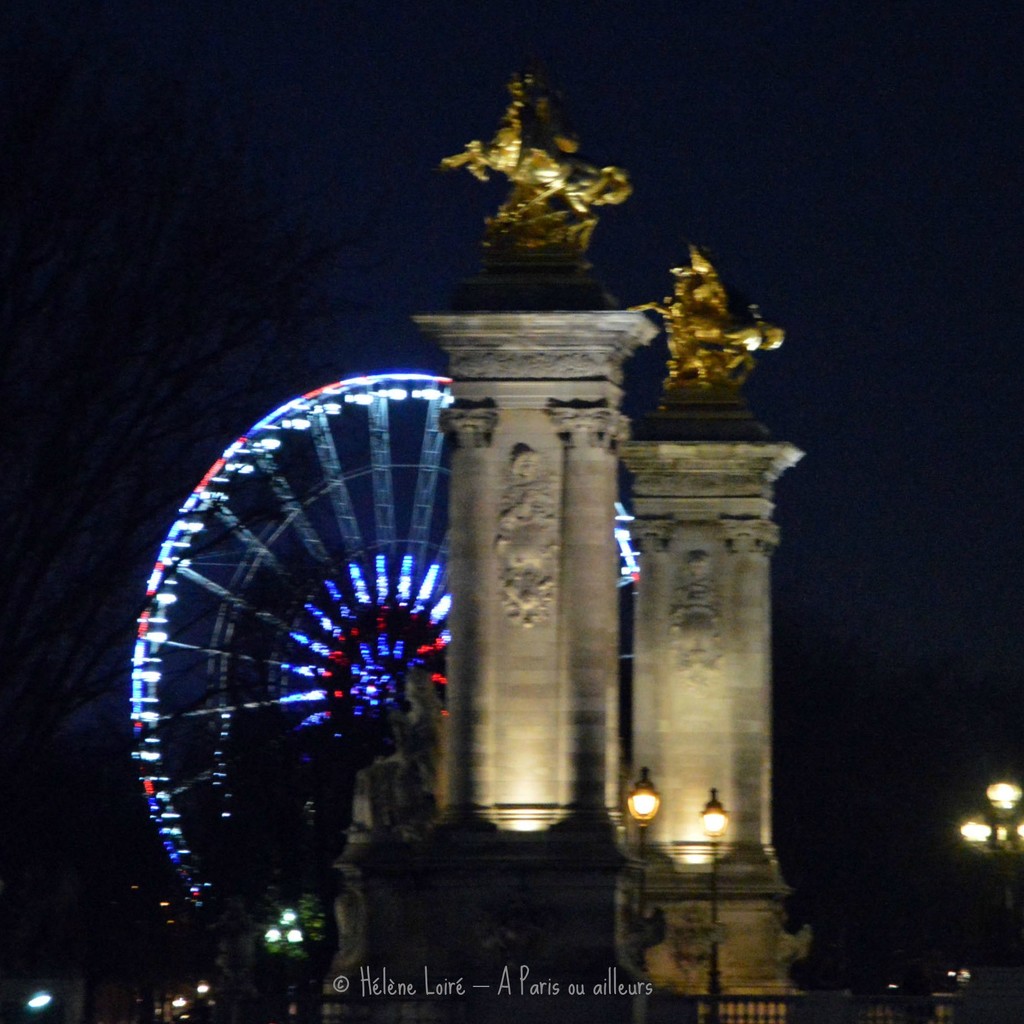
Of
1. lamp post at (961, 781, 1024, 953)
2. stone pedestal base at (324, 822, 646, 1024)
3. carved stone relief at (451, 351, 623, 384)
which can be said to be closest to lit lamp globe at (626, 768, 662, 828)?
stone pedestal base at (324, 822, 646, 1024)

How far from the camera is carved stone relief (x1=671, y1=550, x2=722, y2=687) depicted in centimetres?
5953

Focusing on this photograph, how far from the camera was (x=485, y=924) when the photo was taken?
4628cm

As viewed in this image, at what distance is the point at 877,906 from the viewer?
97.2m

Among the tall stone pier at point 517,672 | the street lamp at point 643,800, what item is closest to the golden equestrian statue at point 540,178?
the tall stone pier at point 517,672

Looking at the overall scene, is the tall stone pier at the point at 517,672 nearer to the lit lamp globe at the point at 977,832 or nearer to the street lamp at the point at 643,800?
the street lamp at the point at 643,800

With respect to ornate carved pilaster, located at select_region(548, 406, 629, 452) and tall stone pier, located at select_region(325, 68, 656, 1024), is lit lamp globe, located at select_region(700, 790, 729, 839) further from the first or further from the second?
ornate carved pilaster, located at select_region(548, 406, 629, 452)

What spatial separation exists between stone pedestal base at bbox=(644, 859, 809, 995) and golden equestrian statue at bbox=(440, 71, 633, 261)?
12898 mm

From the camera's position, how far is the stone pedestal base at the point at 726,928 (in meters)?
56.5

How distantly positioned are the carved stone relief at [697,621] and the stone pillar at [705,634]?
17mm

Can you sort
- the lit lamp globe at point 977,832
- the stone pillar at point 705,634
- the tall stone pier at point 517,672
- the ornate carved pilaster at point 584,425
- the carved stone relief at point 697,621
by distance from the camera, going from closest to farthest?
the tall stone pier at point 517,672 → the ornate carved pilaster at point 584,425 → the lit lamp globe at point 977,832 → the stone pillar at point 705,634 → the carved stone relief at point 697,621

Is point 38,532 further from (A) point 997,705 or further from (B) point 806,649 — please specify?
(A) point 997,705

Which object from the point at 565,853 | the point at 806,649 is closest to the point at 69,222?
the point at 565,853

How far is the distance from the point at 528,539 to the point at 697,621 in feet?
41.1

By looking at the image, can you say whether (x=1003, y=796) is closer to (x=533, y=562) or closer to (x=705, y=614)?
(x=533, y=562)
